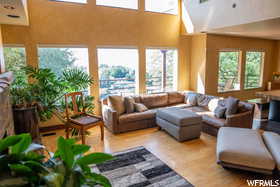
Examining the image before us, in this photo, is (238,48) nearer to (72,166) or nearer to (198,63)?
(198,63)

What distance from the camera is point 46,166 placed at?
2.72 ft

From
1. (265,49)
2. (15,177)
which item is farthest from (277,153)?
(265,49)

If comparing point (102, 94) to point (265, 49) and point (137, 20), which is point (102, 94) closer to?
point (137, 20)

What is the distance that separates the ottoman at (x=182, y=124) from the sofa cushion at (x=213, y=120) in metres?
0.35

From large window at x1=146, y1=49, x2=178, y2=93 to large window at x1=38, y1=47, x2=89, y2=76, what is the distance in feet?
6.33

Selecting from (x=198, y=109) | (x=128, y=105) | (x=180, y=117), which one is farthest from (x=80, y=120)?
(x=198, y=109)

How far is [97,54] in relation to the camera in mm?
4871

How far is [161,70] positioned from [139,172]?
3.83 meters

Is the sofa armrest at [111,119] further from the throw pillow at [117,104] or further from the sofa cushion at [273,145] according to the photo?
the sofa cushion at [273,145]

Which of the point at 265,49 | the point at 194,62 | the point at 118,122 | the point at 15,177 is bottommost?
the point at 118,122

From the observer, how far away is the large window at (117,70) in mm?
5070

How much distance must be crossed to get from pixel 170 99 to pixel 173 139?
177cm

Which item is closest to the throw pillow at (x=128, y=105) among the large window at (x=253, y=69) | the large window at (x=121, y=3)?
the large window at (x=121, y=3)

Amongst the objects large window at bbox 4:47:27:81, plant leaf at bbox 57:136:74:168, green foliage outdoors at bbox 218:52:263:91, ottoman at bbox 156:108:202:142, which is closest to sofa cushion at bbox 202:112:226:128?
ottoman at bbox 156:108:202:142
